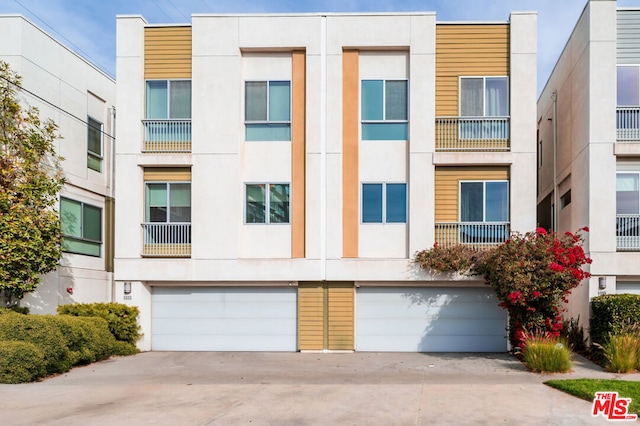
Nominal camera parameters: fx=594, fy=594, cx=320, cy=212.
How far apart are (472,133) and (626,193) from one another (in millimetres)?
4462

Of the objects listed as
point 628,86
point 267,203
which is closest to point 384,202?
point 267,203

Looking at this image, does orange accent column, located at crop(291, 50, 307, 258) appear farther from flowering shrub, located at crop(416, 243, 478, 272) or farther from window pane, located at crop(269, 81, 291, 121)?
flowering shrub, located at crop(416, 243, 478, 272)

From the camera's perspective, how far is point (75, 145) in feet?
61.1

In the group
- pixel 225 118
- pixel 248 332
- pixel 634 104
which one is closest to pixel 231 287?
pixel 248 332

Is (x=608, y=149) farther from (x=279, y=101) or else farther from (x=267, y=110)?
(x=267, y=110)

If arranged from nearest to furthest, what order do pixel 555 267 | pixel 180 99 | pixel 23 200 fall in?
pixel 555 267 → pixel 23 200 → pixel 180 99

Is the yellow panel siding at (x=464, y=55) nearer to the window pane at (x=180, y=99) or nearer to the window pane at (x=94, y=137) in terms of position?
the window pane at (x=180, y=99)

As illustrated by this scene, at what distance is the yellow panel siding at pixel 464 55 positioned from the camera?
56.1 feet

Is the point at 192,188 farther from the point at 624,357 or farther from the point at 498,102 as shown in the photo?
the point at 624,357

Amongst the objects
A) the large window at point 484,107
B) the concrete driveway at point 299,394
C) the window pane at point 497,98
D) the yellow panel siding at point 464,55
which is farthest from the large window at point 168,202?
the window pane at point 497,98

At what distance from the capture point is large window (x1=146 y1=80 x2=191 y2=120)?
57.7ft

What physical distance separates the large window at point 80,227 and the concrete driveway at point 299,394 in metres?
4.75

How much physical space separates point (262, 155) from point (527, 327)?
28.3 feet

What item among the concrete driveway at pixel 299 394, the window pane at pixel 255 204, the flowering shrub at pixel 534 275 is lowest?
the concrete driveway at pixel 299 394
